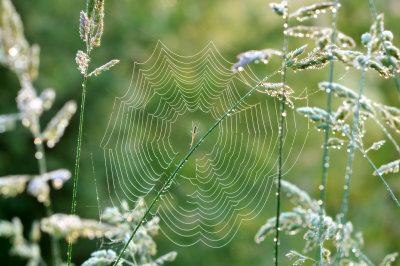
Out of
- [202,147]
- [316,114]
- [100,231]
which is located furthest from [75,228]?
[202,147]

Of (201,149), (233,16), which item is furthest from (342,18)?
(201,149)

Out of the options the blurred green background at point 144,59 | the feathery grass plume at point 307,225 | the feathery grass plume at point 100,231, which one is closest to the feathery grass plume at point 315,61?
the feathery grass plume at point 307,225

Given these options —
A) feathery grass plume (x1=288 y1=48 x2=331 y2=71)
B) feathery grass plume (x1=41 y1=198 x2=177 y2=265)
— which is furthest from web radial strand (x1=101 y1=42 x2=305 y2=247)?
feathery grass plume (x1=288 y1=48 x2=331 y2=71)

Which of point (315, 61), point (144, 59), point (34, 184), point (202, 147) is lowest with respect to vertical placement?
point (34, 184)

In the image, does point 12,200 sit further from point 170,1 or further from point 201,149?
point 170,1

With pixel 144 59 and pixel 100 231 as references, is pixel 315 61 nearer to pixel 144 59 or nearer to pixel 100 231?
pixel 100 231

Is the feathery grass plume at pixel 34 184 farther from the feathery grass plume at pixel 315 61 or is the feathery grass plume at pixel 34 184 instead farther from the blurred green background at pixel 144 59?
the blurred green background at pixel 144 59

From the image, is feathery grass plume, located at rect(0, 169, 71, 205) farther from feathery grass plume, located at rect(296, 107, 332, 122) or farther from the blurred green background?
the blurred green background

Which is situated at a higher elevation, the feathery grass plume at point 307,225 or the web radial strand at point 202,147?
the web radial strand at point 202,147
